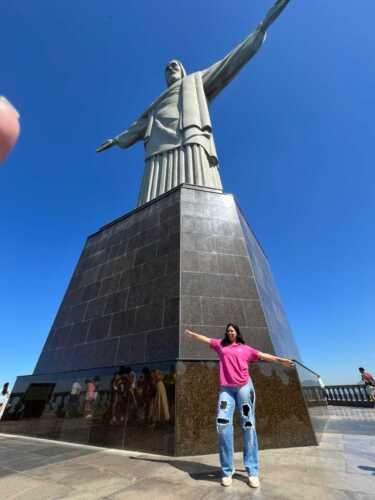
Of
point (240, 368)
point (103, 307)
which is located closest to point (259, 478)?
point (240, 368)

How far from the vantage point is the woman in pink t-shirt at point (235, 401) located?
2.91 m

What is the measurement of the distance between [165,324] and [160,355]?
689 millimetres

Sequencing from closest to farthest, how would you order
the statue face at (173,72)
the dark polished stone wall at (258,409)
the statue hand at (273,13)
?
the dark polished stone wall at (258,409)
the statue hand at (273,13)
the statue face at (173,72)

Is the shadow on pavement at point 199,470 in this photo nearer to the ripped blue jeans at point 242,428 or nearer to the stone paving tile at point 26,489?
the ripped blue jeans at point 242,428

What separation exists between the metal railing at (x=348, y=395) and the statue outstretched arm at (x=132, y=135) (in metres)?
17.8

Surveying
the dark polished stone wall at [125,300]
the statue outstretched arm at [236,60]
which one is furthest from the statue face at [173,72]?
the dark polished stone wall at [125,300]

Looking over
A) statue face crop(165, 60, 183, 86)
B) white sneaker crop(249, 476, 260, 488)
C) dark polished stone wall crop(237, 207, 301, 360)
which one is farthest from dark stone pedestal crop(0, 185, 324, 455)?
statue face crop(165, 60, 183, 86)

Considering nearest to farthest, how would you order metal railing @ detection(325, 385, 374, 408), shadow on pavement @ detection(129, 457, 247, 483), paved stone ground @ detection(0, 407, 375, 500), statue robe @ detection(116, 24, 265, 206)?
paved stone ground @ detection(0, 407, 375, 500)
shadow on pavement @ detection(129, 457, 247, 483)
statue robe @ detection(116, 24, 265, 206)
metal railing @ detection(325, 385, 374, 408)

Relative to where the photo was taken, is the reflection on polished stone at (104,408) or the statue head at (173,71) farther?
the statue head at (173,71)

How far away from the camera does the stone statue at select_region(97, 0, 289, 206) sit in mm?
11266

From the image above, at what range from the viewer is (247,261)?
7.33m

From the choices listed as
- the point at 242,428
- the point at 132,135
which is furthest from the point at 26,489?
the point at 132,135

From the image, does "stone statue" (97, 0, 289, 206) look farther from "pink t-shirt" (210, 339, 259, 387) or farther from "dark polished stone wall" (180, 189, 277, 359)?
"pink t-shirt" (210, 339, 259, 387)

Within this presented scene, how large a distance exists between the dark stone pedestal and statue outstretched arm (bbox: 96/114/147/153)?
731 centimetres
